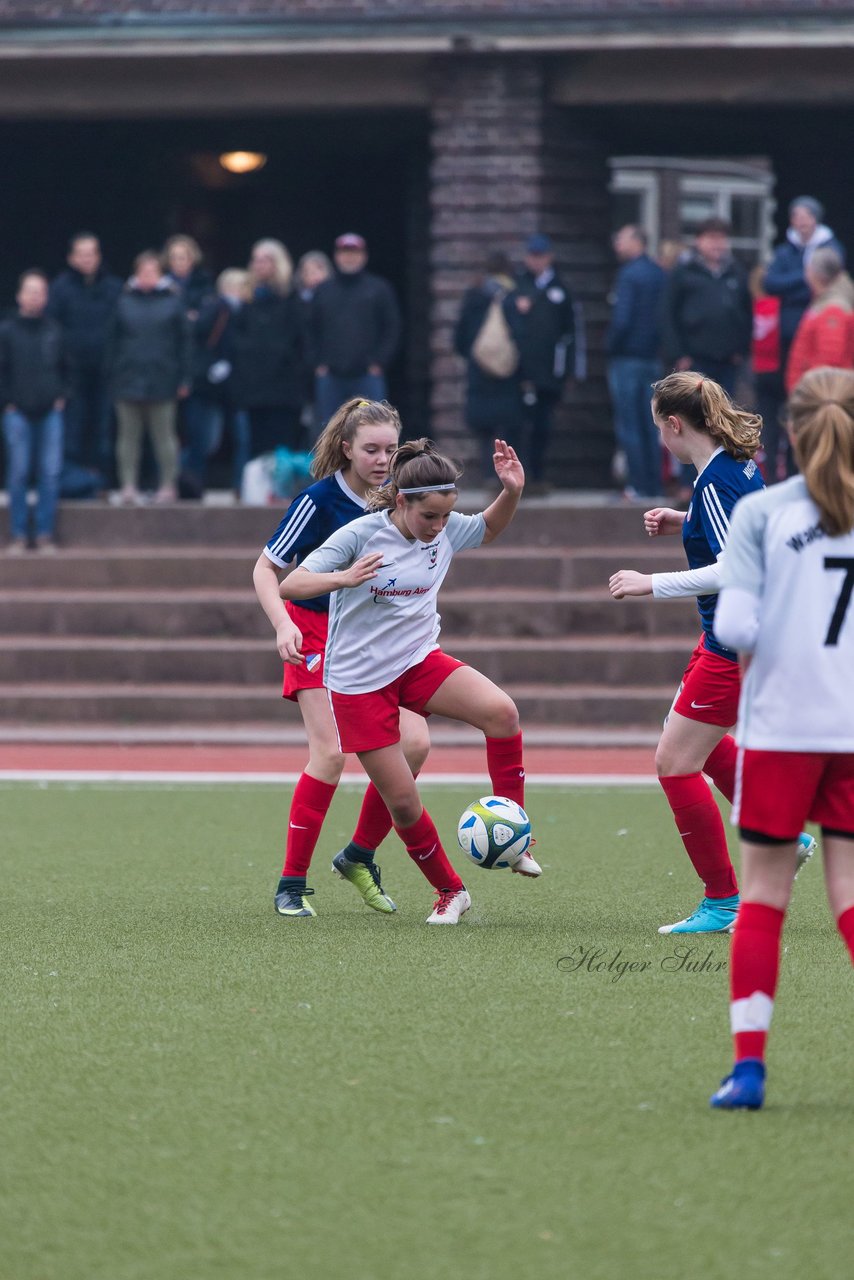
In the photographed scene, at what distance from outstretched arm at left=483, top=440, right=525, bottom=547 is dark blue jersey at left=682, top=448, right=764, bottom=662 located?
571 mm

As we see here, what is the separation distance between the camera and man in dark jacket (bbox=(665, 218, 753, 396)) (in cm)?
1490

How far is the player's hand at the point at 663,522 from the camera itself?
6621 millimetres

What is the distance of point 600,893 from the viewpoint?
7957mm

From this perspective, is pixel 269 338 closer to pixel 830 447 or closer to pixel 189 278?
pixel 189 278

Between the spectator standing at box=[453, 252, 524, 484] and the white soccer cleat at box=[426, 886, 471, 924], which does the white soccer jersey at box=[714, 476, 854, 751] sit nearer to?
the white soccer cleat at box=[426, 886, 471, 924]

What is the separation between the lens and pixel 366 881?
747 cm

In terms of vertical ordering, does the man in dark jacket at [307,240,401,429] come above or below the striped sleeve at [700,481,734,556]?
above

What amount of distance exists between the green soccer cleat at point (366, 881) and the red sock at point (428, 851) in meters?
0.32

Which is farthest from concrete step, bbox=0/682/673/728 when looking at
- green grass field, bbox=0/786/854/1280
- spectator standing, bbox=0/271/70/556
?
green grass field, bbox=0/786/854/1280

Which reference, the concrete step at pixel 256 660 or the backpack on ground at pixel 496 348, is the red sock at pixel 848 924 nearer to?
the concrete step at pixel 256 660

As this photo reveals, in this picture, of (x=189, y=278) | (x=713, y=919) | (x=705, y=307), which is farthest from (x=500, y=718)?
(x=189, y=278)

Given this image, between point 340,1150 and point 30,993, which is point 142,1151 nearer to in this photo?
point 340,1150

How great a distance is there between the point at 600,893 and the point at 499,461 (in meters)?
2.07

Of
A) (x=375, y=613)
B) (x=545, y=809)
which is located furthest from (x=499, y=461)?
(x=545, y=809)
